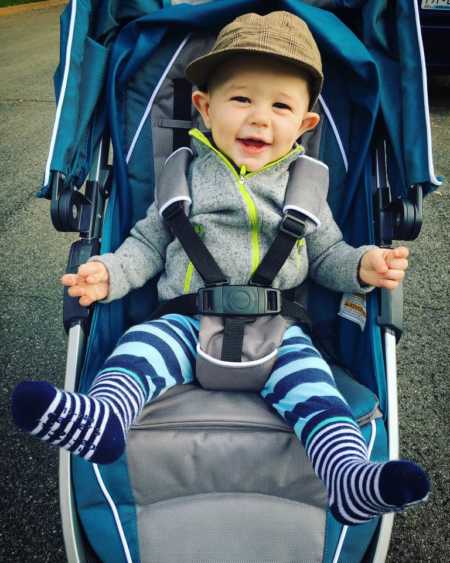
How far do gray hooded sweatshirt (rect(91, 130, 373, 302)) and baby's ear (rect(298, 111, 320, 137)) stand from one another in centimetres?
7

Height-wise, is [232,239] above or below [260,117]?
below

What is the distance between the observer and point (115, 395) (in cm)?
110

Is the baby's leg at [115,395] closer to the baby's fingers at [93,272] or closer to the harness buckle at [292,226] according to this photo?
the baby's fingers at [93,272]

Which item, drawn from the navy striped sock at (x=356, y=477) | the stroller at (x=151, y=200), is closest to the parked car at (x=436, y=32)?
the stroller at (x=151, y=200)

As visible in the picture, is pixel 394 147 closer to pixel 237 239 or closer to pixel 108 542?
pixel 237 239

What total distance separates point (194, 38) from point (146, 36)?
167 mm

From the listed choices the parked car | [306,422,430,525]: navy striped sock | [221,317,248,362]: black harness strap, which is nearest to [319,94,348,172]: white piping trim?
[221,317,248,362]: black harness strap

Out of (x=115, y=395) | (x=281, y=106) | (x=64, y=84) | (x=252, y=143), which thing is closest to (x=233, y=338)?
(x=115, y=395)

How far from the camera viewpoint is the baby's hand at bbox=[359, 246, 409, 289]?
1.30 meters

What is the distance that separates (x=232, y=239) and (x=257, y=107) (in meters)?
0.39

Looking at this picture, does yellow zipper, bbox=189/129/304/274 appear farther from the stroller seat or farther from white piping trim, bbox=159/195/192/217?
the stroller seat

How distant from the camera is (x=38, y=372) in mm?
2080

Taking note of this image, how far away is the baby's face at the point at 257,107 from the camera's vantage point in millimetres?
1339

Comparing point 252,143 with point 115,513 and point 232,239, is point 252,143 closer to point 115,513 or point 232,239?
point 232,239
